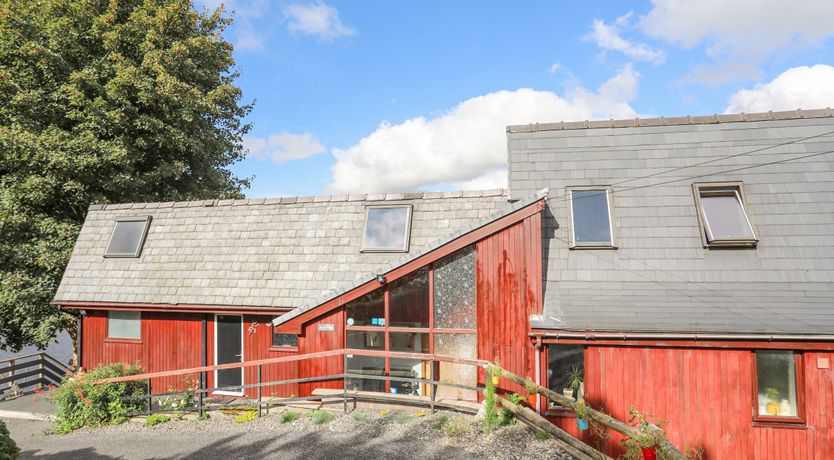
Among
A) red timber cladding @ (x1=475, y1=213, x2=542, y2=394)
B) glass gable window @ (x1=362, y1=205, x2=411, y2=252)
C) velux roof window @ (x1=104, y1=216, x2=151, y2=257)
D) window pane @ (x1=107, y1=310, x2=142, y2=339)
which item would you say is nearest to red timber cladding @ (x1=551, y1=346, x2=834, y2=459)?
red timber cladding @ (x1=475, y1=213, x2=542, y2=394)

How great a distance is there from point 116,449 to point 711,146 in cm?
1493

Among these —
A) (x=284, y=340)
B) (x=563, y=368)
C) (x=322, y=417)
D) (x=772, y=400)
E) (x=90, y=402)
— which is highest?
(x=284, y=340)

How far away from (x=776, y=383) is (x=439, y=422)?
607cm

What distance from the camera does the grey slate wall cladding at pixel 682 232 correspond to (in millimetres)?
8391

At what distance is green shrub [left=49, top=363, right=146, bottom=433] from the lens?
10.4 metres

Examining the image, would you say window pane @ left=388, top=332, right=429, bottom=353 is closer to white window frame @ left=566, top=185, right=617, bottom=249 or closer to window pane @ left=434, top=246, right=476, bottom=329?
window pane @ left=434, top=246, right=476, bottom=329

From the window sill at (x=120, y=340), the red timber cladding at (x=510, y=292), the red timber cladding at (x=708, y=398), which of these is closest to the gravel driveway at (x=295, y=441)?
the red timber cladding at (x=510, y=292)

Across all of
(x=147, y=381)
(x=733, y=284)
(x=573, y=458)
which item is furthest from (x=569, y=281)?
(x=147, y=381)

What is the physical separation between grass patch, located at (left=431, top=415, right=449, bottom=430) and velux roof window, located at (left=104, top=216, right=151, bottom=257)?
1081cm

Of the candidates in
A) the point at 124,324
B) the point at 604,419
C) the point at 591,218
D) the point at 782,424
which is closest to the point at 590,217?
the point at 591,218

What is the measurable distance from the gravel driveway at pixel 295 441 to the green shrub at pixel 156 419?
0.23m

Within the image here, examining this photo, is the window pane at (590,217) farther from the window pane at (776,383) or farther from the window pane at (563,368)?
the window pane at (776,383)

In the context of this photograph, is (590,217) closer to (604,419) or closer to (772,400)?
(772,400)

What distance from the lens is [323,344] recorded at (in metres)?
10.1
